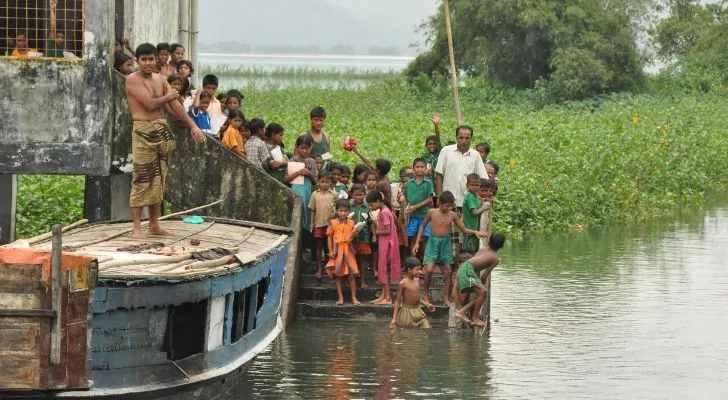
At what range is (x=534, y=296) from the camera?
15789 mm

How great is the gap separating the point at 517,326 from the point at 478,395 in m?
2.66

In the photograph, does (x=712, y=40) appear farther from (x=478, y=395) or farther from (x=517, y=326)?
(x=478, y=395)

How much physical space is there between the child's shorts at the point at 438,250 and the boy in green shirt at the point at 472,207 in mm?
249

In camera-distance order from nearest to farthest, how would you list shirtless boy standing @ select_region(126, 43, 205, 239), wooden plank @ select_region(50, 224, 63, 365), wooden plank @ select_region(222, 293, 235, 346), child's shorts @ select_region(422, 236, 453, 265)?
wooden plank @ select_region(50, 224, 63, 365)
wooden plank @ select_region(222, 293, 235, 346)
shirtless boy standing @ select_region(126, 43, 205, 239)
child's shorts @ select_region(422, 236, 453, 265)

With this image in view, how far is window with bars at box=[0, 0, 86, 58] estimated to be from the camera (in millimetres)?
13375

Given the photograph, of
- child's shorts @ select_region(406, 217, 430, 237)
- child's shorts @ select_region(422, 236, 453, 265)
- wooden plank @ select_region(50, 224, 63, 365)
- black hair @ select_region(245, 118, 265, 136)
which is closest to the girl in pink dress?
child's shorts @ select_region(406, 217, 430, 237)

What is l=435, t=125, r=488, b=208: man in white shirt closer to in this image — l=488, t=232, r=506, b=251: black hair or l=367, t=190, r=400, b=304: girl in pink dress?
l=367, t=190, r=400, b=304: girl in pink dress

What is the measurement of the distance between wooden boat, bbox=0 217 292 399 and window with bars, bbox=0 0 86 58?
2453 millimetres

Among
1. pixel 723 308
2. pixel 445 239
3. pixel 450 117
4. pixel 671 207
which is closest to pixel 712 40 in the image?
pixel 450 117

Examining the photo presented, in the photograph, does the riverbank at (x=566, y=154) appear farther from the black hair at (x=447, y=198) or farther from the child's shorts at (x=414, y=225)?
the black hair at (x=447, y=198)

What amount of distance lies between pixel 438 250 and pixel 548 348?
141cm

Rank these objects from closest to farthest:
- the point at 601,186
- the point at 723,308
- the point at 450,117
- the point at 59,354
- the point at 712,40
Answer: the point at 59,354 < the point at 723,308 < the point at 601,186 < the point at 450,117 < the point at 712,40

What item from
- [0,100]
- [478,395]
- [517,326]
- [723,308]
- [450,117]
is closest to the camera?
[478,395]

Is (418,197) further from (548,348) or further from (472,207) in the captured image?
(548,348)
